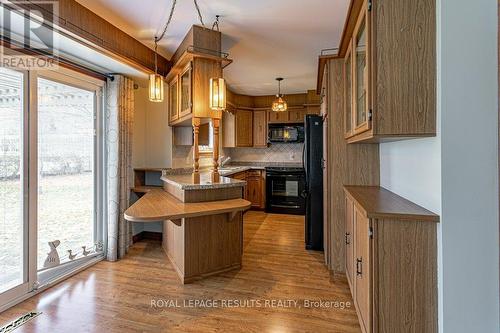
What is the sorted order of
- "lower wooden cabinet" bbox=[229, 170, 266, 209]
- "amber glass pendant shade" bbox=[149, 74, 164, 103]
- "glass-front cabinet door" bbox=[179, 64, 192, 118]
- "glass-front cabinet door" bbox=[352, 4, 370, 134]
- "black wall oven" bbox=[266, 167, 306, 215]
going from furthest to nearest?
"lower wooden cabinet" bbox=[229, 170, 266, 209] → "black wall oven" bbox=[266, 167, 306, 215] → "glass-front cabinet door" bbox=[179, 64, 192, 118] → "amber glass pendant shade" bbox=[149, 74, 164, 103] → "glass-front cabinet door" bbox=[352, 4, 370, 134]

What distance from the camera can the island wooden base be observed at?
277 centimetres

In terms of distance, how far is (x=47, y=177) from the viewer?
2760 mm

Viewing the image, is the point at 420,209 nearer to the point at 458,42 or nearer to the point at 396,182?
the point at 396,182

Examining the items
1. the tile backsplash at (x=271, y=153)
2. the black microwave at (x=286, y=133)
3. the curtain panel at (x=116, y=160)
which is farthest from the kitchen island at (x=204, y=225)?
the tile backsplash at (x=271, y=153)

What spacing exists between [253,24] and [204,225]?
7.04ft

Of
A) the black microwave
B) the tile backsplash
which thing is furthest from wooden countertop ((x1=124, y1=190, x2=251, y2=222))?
the tile backsplash

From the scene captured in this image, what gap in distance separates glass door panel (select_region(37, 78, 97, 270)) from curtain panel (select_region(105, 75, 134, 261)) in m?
0.18

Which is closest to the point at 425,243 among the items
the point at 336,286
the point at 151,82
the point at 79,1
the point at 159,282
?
the point at 336,286

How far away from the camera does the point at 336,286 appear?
268 cm

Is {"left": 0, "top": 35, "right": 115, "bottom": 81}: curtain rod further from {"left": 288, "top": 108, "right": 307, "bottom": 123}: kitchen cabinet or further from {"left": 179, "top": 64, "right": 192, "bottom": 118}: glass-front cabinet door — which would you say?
{"left": 288, "top": 108, "right": 307, "bottom": 123}: kitchen cabinet

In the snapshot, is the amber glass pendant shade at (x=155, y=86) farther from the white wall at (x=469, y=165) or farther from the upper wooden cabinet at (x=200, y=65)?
the white wall at (x=469, y=165)

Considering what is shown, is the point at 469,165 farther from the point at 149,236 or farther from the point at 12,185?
the point at 149,236

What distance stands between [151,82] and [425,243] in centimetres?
276

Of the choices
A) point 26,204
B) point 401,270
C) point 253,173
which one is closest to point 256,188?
point 253,173
